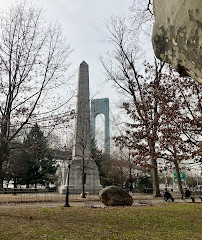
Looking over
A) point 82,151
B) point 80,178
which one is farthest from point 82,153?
point 80,178

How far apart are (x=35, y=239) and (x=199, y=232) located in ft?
15.4

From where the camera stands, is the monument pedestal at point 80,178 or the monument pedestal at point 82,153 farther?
the monument pedestal at point 82,153

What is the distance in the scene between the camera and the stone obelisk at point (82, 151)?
2167 centimetres

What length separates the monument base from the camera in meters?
21.5

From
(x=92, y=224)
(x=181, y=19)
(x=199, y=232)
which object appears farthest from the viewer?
(x=92, y=224)

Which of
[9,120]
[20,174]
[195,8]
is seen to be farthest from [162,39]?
[20,174]

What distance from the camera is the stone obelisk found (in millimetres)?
21672

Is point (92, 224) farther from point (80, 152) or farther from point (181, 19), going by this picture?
point (80, 152)

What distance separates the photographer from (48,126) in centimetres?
837

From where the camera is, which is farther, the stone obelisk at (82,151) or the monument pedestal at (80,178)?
the stone obelisk at (82,151)

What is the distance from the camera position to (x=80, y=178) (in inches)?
879

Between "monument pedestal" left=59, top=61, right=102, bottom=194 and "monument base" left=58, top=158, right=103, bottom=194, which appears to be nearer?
"monument base" left=58, top=158, right=103, bottom=194

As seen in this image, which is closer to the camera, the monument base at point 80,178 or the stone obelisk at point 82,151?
the monument base at point 80,178

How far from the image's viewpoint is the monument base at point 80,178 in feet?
70.5
